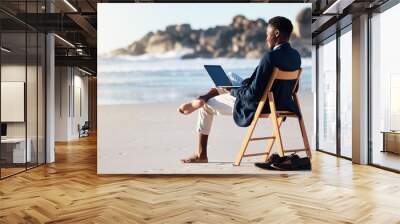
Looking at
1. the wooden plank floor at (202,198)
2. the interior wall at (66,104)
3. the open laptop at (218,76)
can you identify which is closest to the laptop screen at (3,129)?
the wooden plank floor at (202,198)

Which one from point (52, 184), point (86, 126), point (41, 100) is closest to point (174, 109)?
point (52, 184)

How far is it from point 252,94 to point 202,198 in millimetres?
1923

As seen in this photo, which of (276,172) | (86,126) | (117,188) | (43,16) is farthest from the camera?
(86,126)

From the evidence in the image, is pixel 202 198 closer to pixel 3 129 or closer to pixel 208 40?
pixel 208 40

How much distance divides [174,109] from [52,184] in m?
2.11

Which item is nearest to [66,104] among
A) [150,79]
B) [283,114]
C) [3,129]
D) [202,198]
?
[3,129]

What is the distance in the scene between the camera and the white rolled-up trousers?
655 centimetres

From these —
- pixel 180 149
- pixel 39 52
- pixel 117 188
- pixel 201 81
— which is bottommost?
pixel 117 188

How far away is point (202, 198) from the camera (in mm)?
5082

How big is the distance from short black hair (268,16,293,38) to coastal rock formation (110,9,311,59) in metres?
0.20

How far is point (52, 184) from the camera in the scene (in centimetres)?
607

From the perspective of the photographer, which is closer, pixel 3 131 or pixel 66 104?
pixel 3 131

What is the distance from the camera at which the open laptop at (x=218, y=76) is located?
6.59 metres

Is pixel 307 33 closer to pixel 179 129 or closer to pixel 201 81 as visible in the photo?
pixel 201 81
